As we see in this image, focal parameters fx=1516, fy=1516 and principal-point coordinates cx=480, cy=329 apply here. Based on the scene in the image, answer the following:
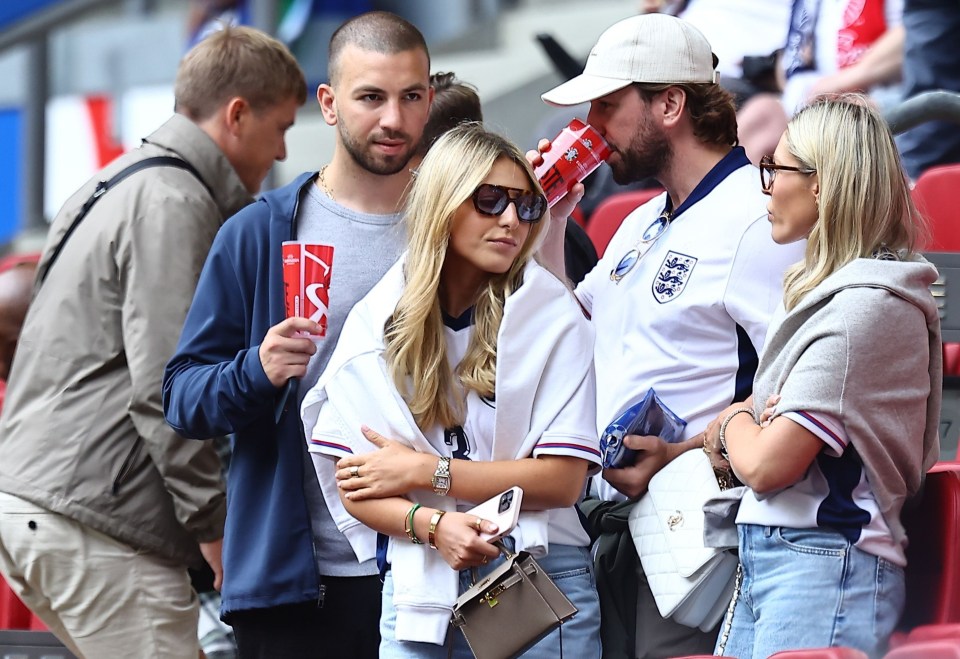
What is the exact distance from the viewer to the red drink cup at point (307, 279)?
9.82 ft

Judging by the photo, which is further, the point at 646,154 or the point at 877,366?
the point at 646,154

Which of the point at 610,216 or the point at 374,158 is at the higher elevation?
the point at 374,158

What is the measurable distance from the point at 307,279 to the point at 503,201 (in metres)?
0.42

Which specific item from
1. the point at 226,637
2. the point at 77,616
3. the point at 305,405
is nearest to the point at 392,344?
the point at 305,405

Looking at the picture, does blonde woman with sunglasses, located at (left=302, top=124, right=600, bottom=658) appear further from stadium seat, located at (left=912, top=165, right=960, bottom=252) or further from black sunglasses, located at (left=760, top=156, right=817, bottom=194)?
stadium seat, located at (left=912, top=165, right=960, bottom=252)

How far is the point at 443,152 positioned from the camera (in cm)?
309

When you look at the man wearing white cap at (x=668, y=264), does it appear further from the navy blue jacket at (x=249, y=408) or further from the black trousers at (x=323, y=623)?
the navy blue jacket at (x=249, y=408)

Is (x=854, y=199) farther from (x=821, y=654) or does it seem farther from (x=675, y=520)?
(x=821, y=654)

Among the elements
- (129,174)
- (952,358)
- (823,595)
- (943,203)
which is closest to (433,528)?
(823,595)

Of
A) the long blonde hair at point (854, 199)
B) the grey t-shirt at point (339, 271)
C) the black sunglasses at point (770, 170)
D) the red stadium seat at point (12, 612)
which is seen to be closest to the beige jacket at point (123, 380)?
the grey t-shirt at point (339, 271)

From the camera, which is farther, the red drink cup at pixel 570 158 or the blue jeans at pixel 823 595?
the red drink cup at pixel 570 158

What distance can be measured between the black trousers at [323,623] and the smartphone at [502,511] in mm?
692

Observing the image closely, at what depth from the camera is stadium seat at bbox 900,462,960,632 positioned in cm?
282

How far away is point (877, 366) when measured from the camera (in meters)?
2.72
